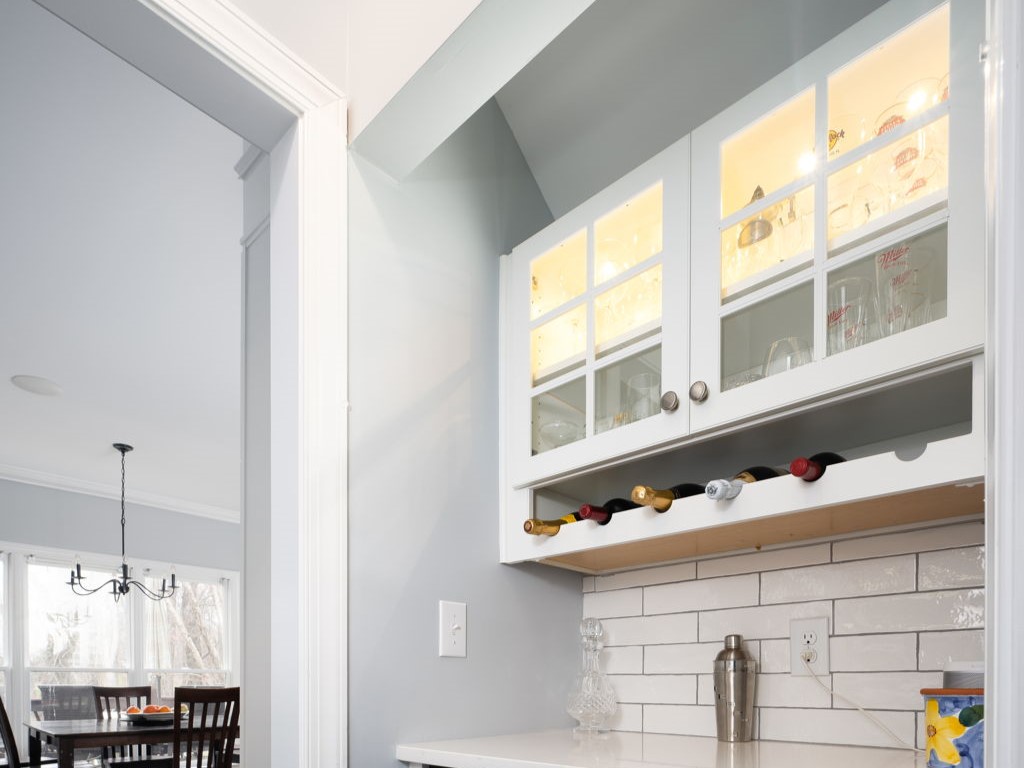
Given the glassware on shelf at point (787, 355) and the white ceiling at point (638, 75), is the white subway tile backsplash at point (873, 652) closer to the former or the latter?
the glassware on shelf at point (787, 355)

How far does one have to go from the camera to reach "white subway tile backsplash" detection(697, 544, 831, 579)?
1623 mm

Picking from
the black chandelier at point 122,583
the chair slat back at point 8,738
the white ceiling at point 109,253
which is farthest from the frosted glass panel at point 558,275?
the black chandelier at point 122,583

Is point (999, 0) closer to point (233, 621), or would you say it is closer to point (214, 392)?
Result: point (214, 392)

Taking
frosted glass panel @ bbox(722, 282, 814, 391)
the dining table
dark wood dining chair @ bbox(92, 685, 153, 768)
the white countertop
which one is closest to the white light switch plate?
the white countertop

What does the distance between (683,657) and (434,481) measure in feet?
2.19

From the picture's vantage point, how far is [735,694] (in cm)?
159

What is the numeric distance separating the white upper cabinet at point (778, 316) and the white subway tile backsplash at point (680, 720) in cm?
32

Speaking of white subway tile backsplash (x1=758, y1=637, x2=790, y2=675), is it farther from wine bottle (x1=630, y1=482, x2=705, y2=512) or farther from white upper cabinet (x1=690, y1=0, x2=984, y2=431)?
white upper cabinet (x1=690, y1=0, x2=984, y2=431)

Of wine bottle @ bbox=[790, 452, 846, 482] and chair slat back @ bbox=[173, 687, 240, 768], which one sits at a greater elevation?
wine bottle @ bbox=[790, 452, 846, 482]

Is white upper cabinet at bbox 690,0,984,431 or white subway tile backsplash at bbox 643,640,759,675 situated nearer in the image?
white upper cabinet at bbox 690,0,984,431

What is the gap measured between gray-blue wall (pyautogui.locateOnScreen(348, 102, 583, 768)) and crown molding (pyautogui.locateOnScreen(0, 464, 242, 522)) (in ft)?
16.1

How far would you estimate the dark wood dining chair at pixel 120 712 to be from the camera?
15.1 ft

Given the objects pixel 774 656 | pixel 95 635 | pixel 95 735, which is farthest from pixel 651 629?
pixel 95 635

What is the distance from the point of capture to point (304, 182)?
62.2 inches
